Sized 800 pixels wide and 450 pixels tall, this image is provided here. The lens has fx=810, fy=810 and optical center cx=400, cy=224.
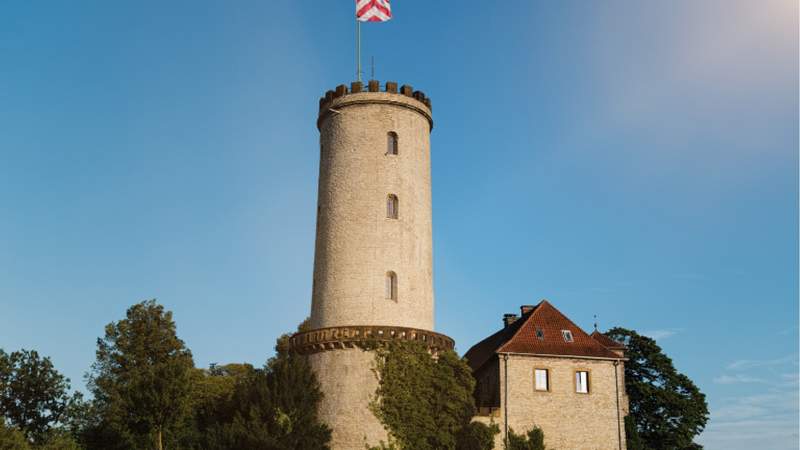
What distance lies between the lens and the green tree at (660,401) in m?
53.6

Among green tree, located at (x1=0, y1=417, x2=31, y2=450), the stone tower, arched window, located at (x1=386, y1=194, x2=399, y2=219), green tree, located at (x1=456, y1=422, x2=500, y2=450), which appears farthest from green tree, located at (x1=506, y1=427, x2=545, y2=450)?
green tree, located at (x1=0, y1=417, x2=31, y2=450)

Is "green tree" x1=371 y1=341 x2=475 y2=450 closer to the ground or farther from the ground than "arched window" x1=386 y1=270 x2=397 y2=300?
closer to the ground

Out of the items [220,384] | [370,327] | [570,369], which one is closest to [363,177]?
[370,327]

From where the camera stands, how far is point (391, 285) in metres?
38.7

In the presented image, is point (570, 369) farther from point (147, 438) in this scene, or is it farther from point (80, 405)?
point (80, 405)

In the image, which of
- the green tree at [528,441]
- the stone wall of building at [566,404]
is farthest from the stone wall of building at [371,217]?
the green tree at [528,441]

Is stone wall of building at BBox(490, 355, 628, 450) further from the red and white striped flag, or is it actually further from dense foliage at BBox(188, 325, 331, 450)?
the red and white striped flag

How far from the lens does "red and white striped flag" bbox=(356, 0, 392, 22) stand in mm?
39812

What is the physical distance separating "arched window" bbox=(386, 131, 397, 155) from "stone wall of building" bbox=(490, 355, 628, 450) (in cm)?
1251

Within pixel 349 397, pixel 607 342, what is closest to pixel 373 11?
pixel 349 397

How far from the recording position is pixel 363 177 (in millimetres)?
39750

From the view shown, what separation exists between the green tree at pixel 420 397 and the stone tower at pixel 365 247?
504 millimetres

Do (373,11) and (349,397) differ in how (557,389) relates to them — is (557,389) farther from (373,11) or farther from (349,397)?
(373,11)

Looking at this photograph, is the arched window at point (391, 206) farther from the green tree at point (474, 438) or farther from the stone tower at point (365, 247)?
the green tree at point (474, 438)
